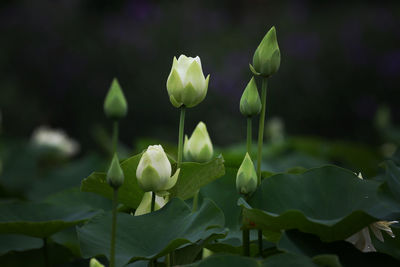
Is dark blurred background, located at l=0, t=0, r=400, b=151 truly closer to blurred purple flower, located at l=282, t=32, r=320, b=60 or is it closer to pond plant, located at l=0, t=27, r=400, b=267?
blurred purple flower, located at l=282, t=32, r=320, b=60

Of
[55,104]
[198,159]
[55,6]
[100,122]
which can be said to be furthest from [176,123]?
[198,159]

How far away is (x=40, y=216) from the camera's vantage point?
1.00m

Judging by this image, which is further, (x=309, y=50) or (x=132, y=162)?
(x=309, y=50)

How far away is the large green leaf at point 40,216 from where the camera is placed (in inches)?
35.9

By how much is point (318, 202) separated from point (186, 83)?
286 millimetres

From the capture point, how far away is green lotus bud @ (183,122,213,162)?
3.29ft

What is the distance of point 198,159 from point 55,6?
16.5ft

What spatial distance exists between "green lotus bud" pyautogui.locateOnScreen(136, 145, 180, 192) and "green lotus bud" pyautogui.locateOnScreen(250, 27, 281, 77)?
208 millimetres

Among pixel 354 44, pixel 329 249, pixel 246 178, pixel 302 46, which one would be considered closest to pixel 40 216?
pixel 246 178

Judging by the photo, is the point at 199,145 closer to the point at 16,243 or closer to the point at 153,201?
the point at 153,201

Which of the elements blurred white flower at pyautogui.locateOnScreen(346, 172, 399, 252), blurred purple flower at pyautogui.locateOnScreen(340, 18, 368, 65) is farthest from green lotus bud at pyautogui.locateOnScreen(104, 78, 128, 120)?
blurred purple flower at pyautogui.locateOnScreen(340, 18, 368, 65)

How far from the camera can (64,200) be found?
1.30 meters

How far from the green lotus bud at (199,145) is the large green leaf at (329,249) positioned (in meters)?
0.31

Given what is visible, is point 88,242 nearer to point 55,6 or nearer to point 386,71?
point 386,71
